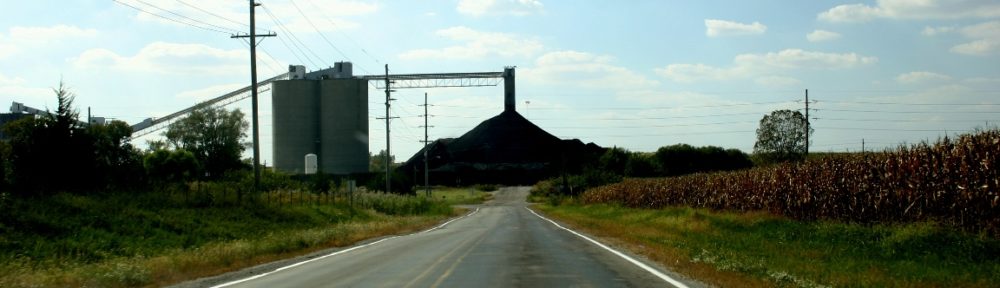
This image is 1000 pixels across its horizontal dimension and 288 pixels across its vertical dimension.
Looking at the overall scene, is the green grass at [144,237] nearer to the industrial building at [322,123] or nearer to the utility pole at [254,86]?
the utility pole at [254,86]

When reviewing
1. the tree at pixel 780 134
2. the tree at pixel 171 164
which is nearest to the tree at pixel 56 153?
the tree at pixel 171 164

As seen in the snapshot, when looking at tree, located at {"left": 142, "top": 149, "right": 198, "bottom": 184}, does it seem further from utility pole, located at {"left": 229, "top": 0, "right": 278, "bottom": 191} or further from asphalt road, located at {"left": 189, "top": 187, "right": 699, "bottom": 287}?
asphalt road, located at {"left": 189, "top": 187, "right": 699, "bottom": 287}

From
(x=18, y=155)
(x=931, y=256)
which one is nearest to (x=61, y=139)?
(x=18, y=155)

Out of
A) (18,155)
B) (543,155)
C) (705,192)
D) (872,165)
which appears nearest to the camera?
(872,165)

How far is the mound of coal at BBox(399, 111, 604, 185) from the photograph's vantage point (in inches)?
5281

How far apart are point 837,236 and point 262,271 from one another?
16.0 meters

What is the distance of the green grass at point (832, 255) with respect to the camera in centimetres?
1562

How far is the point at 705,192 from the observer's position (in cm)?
4834

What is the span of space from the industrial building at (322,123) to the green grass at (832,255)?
73.5 metres

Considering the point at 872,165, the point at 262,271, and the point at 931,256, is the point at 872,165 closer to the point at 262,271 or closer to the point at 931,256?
the point at 931,256

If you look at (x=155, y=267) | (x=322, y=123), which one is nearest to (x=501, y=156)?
(x=322, y=123)

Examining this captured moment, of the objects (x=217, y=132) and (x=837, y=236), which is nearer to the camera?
(x=837, y=236)

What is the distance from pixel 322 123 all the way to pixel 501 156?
42.2 metres

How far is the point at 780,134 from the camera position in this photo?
102 meters
